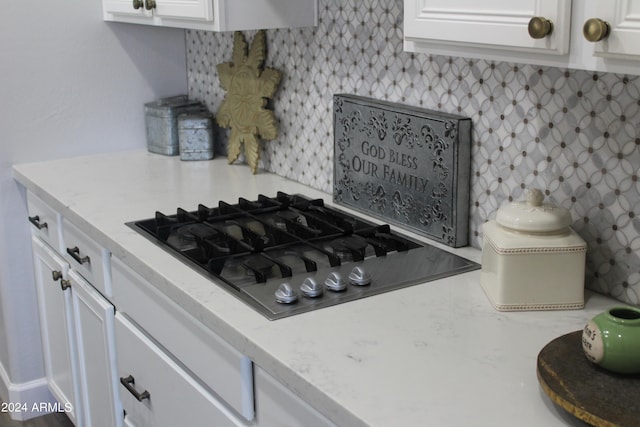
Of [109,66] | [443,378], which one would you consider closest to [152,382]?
[443,378]

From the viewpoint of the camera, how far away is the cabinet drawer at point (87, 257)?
2018mm

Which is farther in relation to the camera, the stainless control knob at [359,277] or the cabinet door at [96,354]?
the cabinet door at [96,354]

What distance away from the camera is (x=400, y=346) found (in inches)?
50.7

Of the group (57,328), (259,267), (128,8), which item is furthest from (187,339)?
(128,8)

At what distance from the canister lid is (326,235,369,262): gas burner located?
349 mm

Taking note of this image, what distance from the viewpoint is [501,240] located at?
140 centimetres

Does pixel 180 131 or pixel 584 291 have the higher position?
pixel 180 131

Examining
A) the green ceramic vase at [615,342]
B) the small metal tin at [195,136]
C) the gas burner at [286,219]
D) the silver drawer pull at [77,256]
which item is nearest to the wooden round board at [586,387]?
the green ceramic vase at [615,342]

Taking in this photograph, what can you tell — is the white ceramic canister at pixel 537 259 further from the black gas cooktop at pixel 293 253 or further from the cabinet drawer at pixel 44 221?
the cabinet drawer at pixel 44 221

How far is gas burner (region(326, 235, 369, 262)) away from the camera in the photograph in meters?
1.69

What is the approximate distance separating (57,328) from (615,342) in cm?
196

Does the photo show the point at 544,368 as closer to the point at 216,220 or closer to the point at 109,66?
the point at 216,220

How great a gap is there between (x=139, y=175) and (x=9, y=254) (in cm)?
60

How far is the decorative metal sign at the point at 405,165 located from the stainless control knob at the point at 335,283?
1.19ft
